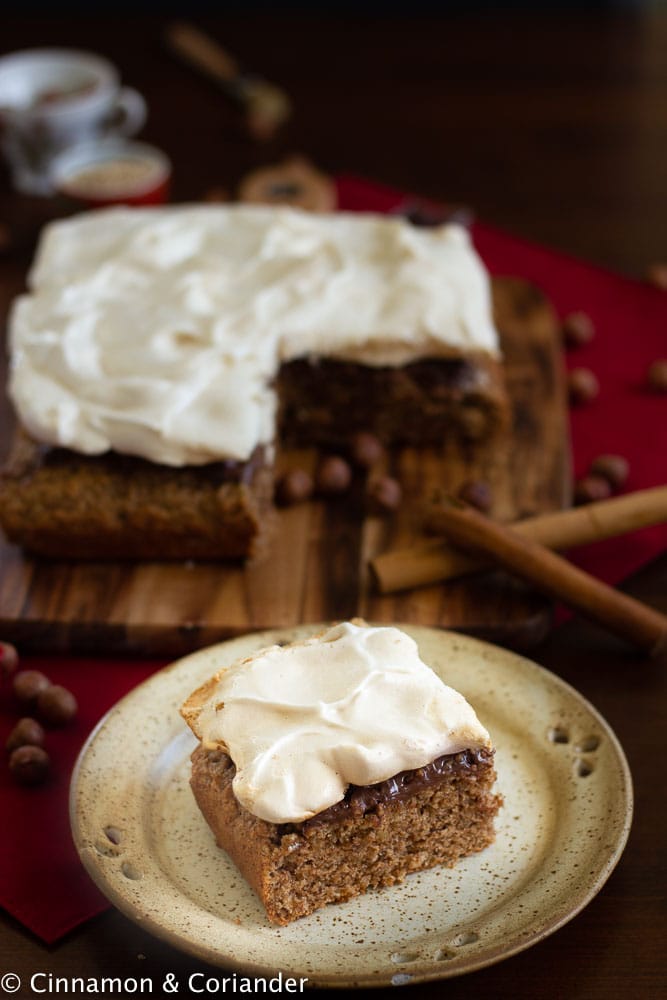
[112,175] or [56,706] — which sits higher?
[112,175]

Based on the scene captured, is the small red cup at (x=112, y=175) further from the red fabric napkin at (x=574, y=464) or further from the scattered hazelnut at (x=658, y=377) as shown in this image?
the scattered hazelnut at (x=658, y=377)

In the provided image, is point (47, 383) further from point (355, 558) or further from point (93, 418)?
point (355, 558)

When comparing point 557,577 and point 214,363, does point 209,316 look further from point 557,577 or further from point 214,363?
point 557,577

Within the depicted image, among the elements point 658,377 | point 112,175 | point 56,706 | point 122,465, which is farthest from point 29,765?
point 112,175

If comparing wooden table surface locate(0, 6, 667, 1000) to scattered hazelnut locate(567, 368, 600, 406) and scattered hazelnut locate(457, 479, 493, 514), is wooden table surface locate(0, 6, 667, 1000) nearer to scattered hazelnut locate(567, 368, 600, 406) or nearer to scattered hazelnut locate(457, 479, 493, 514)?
scattered hazelnut locate(457, 479, 493, 514)

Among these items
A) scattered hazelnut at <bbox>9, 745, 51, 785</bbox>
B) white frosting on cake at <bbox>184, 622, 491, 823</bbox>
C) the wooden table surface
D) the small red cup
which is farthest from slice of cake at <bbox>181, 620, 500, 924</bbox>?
the small red cup
